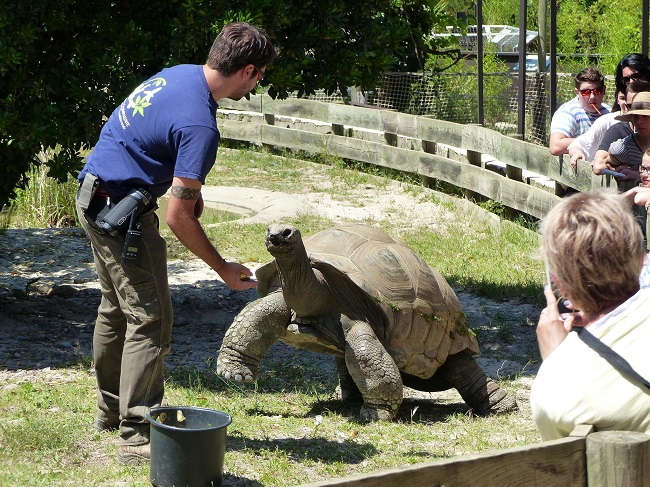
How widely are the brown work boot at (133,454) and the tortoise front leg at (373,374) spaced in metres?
1.46

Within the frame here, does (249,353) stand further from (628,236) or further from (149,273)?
(628,236)

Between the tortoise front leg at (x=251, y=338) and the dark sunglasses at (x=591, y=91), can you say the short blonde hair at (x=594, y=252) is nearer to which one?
the tortoise front leg at (x=251, y=338)

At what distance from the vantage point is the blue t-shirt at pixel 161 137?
421 cm

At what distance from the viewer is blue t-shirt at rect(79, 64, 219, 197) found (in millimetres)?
4215

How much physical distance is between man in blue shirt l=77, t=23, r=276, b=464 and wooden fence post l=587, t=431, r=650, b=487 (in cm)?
243

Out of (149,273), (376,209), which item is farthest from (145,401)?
(376,209)

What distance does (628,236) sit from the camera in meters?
2.35

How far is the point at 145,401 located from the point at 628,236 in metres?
2.97

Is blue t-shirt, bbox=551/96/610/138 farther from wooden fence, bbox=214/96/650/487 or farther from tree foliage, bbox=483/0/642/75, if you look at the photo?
tree foliage, bbox=483/0/642/75

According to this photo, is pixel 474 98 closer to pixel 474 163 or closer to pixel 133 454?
pixel 474 163

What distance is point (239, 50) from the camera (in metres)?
4.29

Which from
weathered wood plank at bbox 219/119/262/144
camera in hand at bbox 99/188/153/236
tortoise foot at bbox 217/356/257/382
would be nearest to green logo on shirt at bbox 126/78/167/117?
camera in hand at bbox 99/188/153/236

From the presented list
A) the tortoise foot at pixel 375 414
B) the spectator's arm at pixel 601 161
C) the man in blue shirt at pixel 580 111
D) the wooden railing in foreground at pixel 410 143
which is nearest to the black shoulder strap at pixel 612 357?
the tortoise foot at pixel 375 414

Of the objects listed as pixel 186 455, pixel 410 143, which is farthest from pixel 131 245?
pixel 410 143
